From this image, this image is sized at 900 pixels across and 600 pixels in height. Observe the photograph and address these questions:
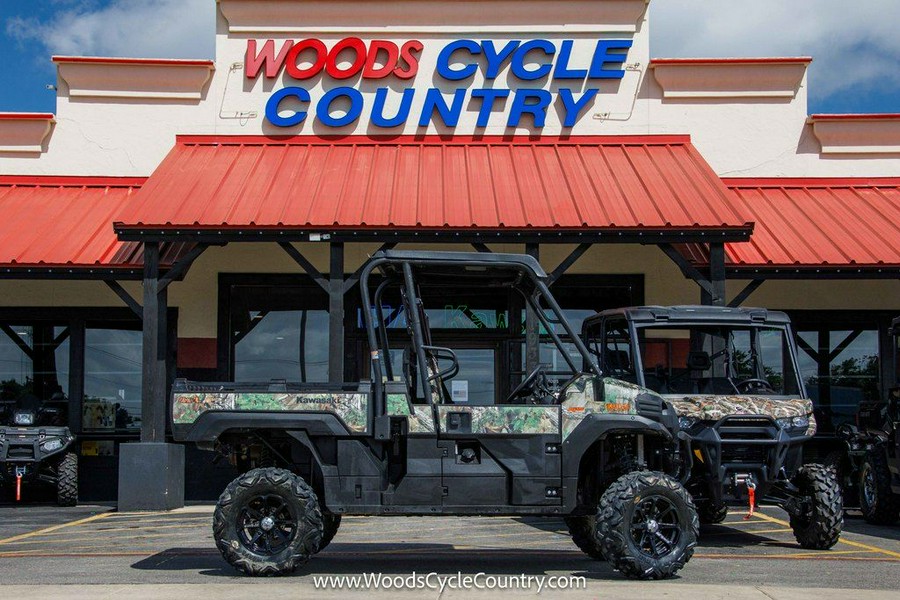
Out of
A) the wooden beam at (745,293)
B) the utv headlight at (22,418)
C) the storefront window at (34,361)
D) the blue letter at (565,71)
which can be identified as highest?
the blue letter at (565,71)

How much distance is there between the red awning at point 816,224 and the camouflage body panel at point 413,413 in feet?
25.7

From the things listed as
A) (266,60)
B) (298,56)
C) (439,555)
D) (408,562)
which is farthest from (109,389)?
(408,562)

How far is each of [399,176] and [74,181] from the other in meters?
5.53

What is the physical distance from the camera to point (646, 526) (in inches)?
324

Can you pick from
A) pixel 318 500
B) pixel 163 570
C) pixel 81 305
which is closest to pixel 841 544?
pixel 318 500

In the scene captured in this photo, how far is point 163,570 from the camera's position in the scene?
29.3 feet

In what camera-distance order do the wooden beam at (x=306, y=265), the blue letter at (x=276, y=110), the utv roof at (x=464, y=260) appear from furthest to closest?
the blue letter at (x=276, y=110)
the wooden beam at (x=306, y=265)
the utv roof at (x=464, y=260)

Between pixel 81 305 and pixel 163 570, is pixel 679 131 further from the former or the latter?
pixel 163 570

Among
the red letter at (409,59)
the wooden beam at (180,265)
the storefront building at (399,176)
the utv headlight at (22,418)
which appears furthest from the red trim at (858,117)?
the utv headlight at (22,418)

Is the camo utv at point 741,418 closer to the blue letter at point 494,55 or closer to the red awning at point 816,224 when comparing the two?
the red awning at point 816,224

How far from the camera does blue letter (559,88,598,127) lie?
58.4ft

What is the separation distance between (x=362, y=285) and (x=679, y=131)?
1073cm

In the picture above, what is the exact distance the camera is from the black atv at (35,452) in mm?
15320

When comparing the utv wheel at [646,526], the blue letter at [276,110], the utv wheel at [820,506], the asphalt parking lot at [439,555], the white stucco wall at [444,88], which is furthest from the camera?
the white stucco wall at [444,88]
